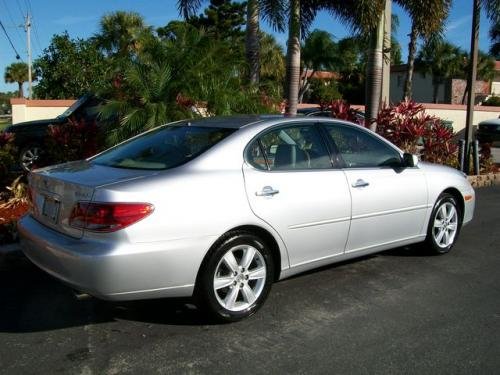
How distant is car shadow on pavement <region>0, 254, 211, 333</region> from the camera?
14.1ft

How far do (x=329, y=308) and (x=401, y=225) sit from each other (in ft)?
4.32

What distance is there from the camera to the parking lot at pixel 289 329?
3.63 meters

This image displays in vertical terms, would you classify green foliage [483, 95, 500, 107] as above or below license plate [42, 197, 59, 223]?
above

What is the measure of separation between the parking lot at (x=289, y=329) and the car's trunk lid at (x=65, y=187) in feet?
2.53

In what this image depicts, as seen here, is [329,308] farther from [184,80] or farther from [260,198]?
[184,80]

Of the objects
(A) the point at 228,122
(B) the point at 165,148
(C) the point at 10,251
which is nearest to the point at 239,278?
(B) the point at 165,148

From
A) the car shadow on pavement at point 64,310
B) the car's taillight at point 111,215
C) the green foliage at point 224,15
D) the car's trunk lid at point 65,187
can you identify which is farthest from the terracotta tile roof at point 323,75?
the car's taillight at point 111,215

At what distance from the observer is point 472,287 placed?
5.18 m

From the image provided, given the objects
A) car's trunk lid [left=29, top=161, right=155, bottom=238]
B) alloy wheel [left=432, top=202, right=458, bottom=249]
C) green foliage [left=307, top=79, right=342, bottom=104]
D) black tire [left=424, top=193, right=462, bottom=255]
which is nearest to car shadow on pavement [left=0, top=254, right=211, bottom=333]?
car's trunk lid [left=29, top=161, right=155, bottom=238]

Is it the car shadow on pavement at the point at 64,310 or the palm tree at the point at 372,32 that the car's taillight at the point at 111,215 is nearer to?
the car shadow on pavement at the point at 64,310

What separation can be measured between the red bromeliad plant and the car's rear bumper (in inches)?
290

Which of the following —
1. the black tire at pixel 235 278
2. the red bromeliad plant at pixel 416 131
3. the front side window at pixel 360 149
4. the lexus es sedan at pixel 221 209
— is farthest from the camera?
the red bromeliad plant at pixel 416 131

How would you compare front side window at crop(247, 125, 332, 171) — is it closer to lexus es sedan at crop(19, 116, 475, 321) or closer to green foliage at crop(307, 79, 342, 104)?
lexus es sedan at crop(19, 116, 475, 321)

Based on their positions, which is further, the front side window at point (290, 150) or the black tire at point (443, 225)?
the black tire at point (443, 225)
